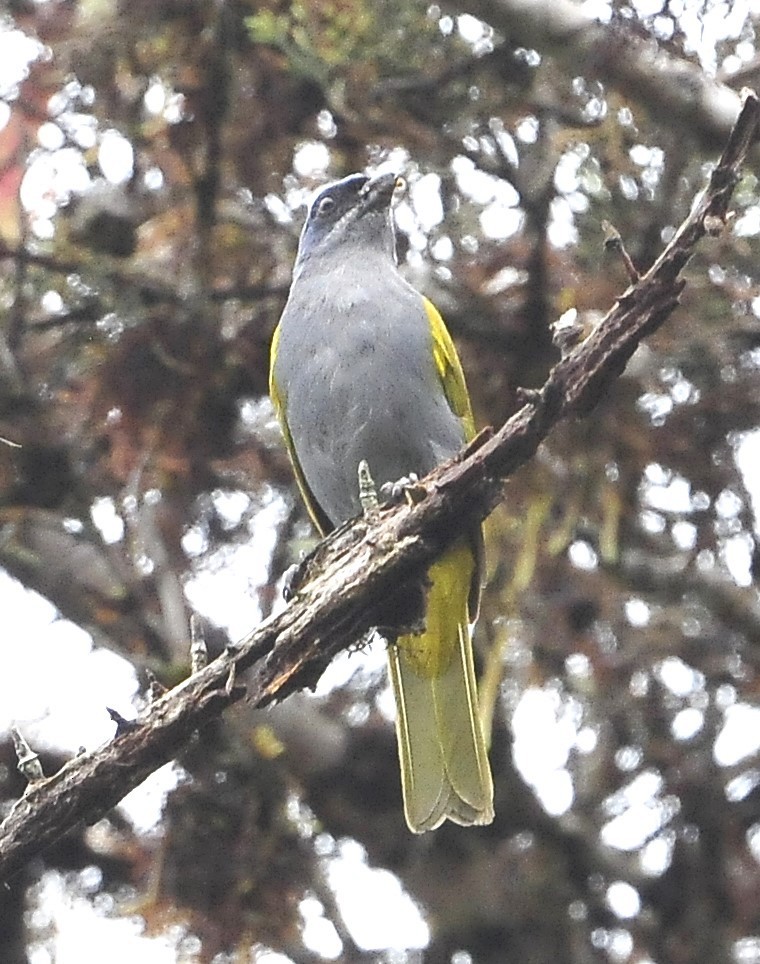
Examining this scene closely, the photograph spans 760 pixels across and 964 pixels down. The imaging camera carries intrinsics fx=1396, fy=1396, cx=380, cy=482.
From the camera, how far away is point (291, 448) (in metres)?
4.88

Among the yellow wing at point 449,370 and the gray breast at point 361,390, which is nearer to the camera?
the gray breast at point 361,390

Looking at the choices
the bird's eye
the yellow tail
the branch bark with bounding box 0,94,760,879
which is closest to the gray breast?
the yellow tail

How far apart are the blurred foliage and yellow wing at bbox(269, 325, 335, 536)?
955mm

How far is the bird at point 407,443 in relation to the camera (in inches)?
171

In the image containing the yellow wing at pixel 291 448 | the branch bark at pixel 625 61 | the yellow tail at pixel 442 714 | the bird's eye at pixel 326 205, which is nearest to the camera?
the yellow tail at pixel 442 714

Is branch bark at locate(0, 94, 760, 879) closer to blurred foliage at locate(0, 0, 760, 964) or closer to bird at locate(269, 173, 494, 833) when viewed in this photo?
bird at locate(269, 173, 494, 833)

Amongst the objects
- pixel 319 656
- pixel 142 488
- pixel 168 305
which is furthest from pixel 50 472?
pixel 319 656

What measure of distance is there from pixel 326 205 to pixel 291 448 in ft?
3.14

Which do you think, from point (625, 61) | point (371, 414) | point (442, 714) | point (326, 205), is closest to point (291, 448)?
point (371, 414)

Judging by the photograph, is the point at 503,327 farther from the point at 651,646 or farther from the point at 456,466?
the point at 456,466

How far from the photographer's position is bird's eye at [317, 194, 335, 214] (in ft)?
16.9

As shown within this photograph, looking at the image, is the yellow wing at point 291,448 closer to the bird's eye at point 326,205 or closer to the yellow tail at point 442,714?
the bird's eye at point 326,205

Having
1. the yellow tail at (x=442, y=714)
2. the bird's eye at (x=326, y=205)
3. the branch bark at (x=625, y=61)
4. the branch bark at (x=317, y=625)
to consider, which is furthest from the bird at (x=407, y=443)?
the branch bark at (x=625, y=61)

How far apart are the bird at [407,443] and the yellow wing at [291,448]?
7 centimetres
